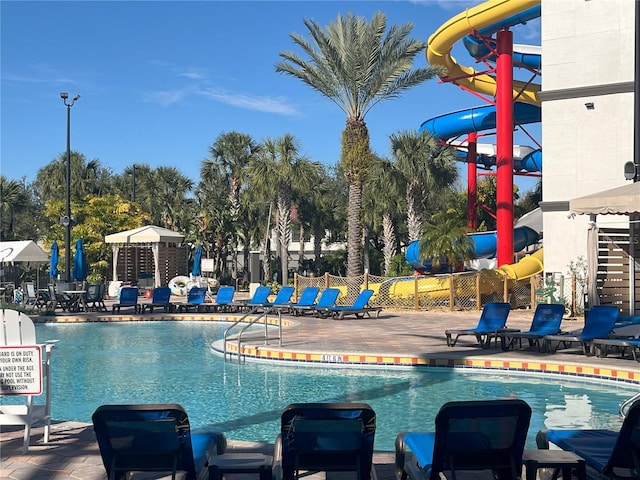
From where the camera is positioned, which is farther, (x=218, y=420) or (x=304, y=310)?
(x=304, y=310)

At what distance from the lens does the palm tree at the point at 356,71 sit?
77.6 feet

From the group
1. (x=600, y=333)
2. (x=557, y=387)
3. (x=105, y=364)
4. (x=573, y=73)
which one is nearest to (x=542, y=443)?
(x=557, y=387)

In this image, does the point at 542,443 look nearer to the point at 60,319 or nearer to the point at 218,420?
the point at 218,420

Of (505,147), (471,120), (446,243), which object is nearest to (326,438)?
(446,243)

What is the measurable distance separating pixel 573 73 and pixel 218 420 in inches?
608

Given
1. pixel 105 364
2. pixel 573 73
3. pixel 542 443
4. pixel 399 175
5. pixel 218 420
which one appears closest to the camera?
pixel 542 443

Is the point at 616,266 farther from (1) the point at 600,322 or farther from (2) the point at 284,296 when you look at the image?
(2) the point at 284,296

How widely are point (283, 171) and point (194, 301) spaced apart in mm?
12258

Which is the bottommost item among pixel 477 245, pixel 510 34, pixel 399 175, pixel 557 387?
pixel 557 387

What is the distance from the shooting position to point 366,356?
11352mm

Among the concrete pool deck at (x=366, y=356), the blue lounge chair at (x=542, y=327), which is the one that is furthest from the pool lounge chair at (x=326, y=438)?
the blue lounge chair at (x=542, y=327)

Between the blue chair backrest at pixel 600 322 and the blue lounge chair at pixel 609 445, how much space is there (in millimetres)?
6629

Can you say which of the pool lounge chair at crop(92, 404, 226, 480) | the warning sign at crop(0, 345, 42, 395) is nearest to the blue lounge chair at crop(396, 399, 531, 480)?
the pool lounge chair at crop(92, 404, 226, 480)

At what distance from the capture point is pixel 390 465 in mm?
5172
